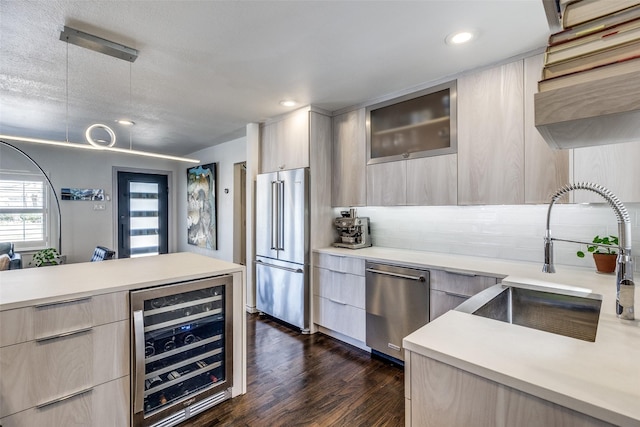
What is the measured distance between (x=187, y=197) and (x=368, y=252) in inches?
185

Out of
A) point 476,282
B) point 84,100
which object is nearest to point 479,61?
point 476,282

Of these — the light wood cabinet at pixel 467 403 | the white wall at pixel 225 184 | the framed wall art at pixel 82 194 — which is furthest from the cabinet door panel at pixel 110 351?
the framed wall art at pixel 82 194

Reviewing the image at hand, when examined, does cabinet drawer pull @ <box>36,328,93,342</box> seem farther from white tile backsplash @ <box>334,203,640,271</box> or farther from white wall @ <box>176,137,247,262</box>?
white wall @ <box>176,137,247,262</box>

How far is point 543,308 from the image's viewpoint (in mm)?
1497

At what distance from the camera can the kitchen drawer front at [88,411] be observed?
1407 millimetres

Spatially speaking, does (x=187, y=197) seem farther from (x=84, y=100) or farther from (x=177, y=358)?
(x=177, y=358)

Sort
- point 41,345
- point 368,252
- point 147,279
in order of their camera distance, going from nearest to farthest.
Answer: point 41,345
point 147,279
point 368,252

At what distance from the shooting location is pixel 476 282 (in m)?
2.09

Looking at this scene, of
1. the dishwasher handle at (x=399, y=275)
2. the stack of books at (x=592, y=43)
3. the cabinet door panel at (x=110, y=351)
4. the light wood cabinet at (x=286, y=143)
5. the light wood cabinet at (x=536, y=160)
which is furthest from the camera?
the light wood cabinet at (x=286, y=143)

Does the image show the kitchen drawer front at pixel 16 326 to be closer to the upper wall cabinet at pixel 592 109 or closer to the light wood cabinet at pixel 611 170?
the upper wall cabinet at pixel 592 109

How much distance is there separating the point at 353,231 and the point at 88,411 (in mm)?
2441

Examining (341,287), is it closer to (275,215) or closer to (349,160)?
(275,215)

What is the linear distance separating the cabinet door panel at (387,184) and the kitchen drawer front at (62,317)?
2392 millimetres

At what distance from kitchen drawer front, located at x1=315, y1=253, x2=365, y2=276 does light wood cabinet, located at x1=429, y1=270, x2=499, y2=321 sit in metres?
0.68
